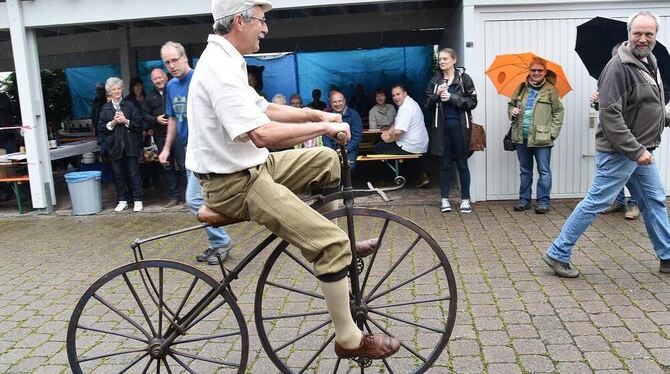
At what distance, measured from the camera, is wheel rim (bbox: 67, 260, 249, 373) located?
3.09 meters

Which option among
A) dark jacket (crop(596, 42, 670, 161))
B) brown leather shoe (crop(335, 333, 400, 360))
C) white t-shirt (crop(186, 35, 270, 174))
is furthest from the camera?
dark jacket (crop(596, 42, 670, 161))

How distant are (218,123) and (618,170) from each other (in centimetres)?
313

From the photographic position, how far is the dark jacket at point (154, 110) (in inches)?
332

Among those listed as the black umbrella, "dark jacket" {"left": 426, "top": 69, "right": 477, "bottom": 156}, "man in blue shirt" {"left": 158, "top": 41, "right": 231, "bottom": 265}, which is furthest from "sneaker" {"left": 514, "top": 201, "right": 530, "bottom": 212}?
"man in blue shirt" {"left": 158, "top": 41, "right": 231, "bottom": 265}

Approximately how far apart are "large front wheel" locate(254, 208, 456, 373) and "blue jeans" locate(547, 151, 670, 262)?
1.06 metres

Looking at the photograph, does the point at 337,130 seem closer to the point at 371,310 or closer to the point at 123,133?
the point at 371,310

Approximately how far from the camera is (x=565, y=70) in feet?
24.1

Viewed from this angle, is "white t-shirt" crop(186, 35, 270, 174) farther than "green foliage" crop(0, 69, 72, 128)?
No

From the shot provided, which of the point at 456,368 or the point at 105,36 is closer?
the point at 456,368

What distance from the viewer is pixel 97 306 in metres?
4.63

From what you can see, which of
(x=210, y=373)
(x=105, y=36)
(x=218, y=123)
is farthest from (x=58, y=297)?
Result: (x=105, y=36)

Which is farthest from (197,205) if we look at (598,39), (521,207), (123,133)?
(598,39)

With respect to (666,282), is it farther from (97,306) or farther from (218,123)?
(97,306)

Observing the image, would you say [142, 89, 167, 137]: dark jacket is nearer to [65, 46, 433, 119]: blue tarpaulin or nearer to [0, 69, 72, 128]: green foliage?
[65, 46, 433, 119]: blue tarpaulin
